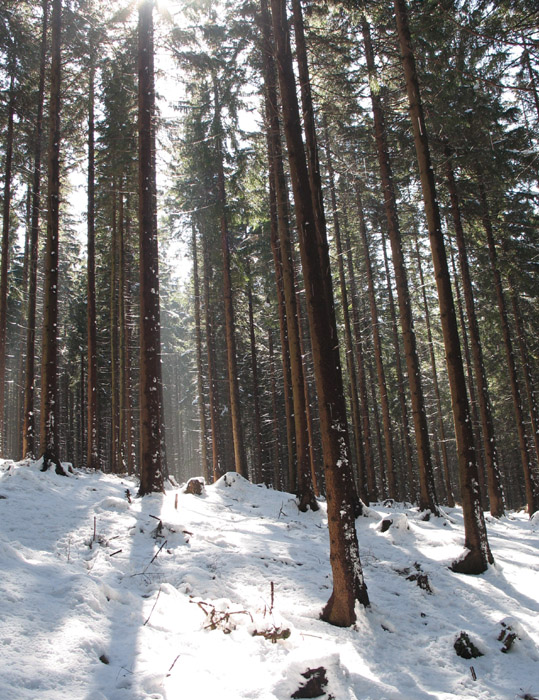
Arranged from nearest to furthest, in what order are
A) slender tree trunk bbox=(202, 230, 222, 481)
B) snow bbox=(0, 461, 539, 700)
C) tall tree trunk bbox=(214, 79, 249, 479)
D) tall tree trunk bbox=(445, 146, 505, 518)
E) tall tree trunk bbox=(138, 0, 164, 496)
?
snow bbox=(0, 461, 539, 700), tall tree trunk bbox=(138, 0, 164, 496), tall tree trunk bbox=(445, 146, 505, 518), tall tree trunk bbox=(214, 79, 249, 479), slender tree trunk bbox=(202, 230, 222, 481)

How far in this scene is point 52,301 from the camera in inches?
452

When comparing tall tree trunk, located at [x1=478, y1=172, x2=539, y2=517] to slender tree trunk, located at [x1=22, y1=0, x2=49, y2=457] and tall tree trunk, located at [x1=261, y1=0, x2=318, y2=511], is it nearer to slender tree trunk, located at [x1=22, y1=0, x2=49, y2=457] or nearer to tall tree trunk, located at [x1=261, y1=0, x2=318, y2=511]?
tall tree trunk, located at [x1=261, y1=0, x2=318, y2=511]

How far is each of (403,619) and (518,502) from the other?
1858 inches

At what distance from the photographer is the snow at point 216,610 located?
359 cm

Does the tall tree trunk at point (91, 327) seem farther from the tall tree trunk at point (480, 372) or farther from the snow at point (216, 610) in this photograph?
the tall tree trunk at point (480, 372)

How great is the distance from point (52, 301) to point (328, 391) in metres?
8.92

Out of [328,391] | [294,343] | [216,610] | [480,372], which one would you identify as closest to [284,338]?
[294,343]

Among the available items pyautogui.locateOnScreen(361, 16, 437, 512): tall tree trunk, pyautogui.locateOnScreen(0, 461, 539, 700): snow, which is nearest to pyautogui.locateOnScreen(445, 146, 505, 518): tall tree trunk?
pyautogui.locateOnScreen(361, 16, 437, 512): tall tree trunk

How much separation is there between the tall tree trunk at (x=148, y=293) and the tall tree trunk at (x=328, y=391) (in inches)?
198

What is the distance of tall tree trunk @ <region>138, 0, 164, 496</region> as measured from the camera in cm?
962

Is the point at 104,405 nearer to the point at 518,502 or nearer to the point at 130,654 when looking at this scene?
the point at 130,654

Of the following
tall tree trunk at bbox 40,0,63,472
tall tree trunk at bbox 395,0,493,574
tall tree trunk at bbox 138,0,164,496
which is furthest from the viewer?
tall tree trunk at bbox 40,0,63,472

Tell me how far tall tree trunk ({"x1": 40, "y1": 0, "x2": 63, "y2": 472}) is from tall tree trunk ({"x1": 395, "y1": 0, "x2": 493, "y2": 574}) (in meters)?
9.43

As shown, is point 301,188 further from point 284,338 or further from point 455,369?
point 284,338
